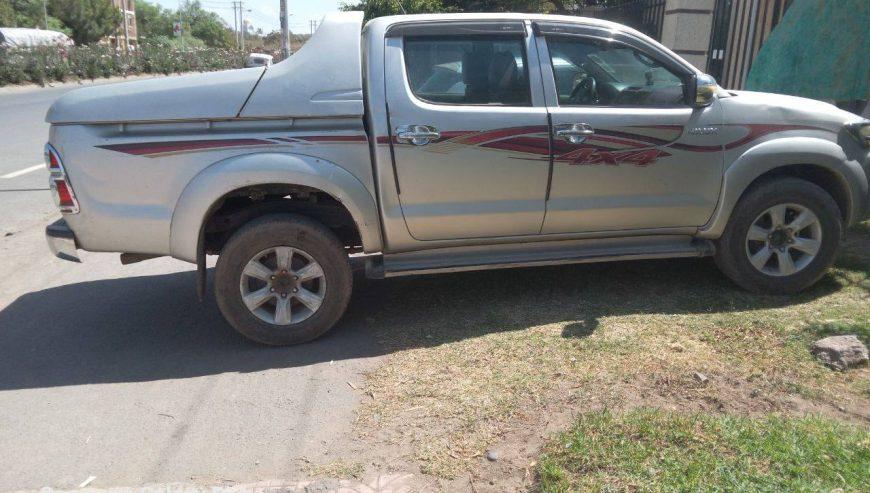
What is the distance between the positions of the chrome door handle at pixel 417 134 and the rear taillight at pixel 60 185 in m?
1.99

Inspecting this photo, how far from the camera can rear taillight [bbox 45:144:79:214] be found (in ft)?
14.1

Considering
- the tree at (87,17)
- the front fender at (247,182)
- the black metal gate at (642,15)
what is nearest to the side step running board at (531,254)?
the front fender at (247,182)

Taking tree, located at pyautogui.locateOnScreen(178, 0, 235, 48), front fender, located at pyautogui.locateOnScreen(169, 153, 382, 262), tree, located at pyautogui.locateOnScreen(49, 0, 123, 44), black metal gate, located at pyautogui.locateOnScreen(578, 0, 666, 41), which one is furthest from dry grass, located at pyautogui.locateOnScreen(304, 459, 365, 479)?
tree, located at pyautogui.locateOnScreen(178, 0, 235, 48)

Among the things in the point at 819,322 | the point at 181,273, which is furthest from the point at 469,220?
the point at 181,273

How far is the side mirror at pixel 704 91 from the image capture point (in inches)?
186

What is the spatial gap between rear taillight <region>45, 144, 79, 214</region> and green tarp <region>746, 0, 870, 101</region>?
6624 mm

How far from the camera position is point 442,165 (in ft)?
14.9

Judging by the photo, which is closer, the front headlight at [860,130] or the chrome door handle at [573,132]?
the chrome door handle at [573,132]

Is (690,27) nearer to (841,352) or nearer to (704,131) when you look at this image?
(704,131)

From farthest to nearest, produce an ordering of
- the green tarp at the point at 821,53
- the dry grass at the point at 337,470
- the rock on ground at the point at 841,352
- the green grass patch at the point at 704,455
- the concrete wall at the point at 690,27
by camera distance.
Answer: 1. the concrete wall at the point at 690,27
2. the green tarp at the point at 821,53
3. the rock on ground at the point at 841,352
4. the dry grass at the point at 337,470
5. the green grass patch at the point at 704,455

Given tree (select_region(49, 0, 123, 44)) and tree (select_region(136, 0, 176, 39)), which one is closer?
tree (select_region(49, 0, 123, 44))

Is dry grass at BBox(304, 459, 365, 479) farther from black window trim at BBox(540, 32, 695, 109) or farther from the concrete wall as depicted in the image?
the concrete wall

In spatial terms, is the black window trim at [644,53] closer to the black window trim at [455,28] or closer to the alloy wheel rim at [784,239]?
the black window trim at [455,28]

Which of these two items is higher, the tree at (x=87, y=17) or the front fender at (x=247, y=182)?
the tree at (x=87, y=17)
